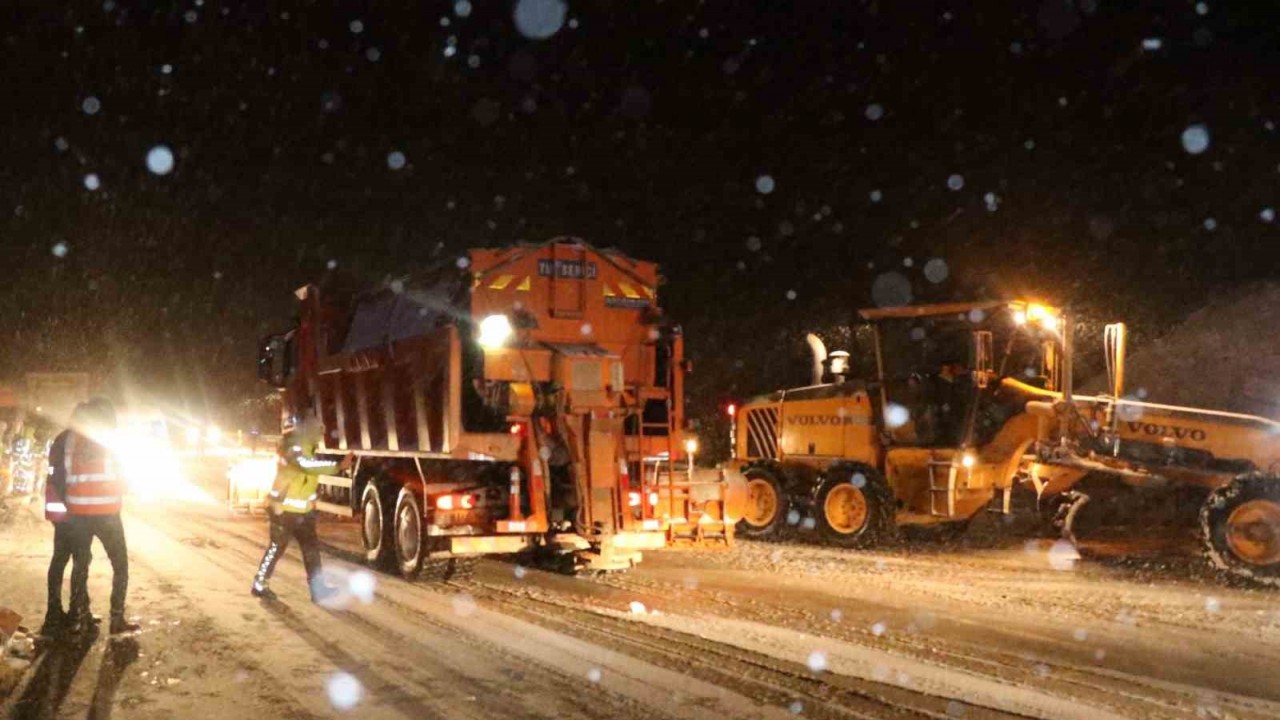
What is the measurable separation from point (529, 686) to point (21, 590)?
6.28m

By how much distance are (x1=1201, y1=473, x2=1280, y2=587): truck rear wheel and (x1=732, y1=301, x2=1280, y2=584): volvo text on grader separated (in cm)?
1

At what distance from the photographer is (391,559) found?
1368 cm

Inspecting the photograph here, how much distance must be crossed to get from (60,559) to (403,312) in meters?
5.55

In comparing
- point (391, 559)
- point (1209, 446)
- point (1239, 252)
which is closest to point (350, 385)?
point (391, 559)

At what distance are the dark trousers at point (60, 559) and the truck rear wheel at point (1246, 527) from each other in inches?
437

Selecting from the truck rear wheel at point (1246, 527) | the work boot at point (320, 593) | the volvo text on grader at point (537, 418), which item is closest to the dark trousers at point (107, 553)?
the work boot at point (320, 593)

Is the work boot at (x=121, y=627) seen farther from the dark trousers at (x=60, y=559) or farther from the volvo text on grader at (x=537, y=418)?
the volvo text on grader at (x=537, y=418)

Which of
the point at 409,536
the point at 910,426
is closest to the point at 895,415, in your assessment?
the point at 910,426

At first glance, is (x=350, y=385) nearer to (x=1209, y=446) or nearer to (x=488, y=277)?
(x=488, y=277)

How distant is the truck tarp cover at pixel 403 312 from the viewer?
13077 mm

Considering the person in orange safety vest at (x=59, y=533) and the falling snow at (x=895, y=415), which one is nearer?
the person in orange safety vest at (x=59, y=533)

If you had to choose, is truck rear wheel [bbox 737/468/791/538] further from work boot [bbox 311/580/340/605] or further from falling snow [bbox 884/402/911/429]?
work boot [bbox 311/580/340/605]

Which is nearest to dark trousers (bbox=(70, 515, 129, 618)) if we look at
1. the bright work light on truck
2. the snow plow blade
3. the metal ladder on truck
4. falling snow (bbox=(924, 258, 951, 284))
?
the bright work light on truck

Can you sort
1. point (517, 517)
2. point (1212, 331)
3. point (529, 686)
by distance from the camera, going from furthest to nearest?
point (1212, 331) < point (517, 517) < point (529, 686)
